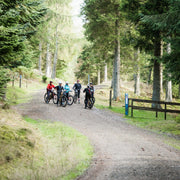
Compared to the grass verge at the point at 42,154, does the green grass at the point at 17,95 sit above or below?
above

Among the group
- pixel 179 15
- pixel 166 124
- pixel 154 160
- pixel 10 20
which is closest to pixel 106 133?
pixel 154 160

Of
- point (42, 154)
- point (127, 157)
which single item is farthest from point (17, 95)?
point (127, 157)

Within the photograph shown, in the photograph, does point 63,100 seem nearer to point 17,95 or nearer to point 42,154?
point 17,95

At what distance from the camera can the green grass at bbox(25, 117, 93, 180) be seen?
17.0 ft

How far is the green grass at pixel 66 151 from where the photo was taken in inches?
203

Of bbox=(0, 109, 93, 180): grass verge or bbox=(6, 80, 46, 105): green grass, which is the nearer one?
bbox=(0, 109, 93, 180): grass verge

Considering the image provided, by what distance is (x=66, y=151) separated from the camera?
6.31 meters

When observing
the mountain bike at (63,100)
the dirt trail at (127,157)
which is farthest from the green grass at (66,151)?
the mountain bike at (63,100)

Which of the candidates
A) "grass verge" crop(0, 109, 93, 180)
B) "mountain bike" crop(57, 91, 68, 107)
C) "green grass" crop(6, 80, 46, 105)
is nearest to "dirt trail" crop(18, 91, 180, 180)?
"grass verge" crop(0, 109, 93, 180)


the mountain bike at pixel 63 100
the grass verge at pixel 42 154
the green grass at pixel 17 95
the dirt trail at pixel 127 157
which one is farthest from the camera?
the green grass at pixel 17 95

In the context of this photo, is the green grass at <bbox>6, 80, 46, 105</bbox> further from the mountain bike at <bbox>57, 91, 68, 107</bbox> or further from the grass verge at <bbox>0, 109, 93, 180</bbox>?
the grass verge at <bbox>0, 109, 93, 180</bbox>

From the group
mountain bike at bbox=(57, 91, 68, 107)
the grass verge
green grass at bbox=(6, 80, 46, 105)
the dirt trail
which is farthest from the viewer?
green grass at bbox=(6, 80, 46, 105)

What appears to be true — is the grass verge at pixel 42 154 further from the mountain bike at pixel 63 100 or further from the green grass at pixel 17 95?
the green grass at pixel 17 95

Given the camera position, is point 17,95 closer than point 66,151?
No
